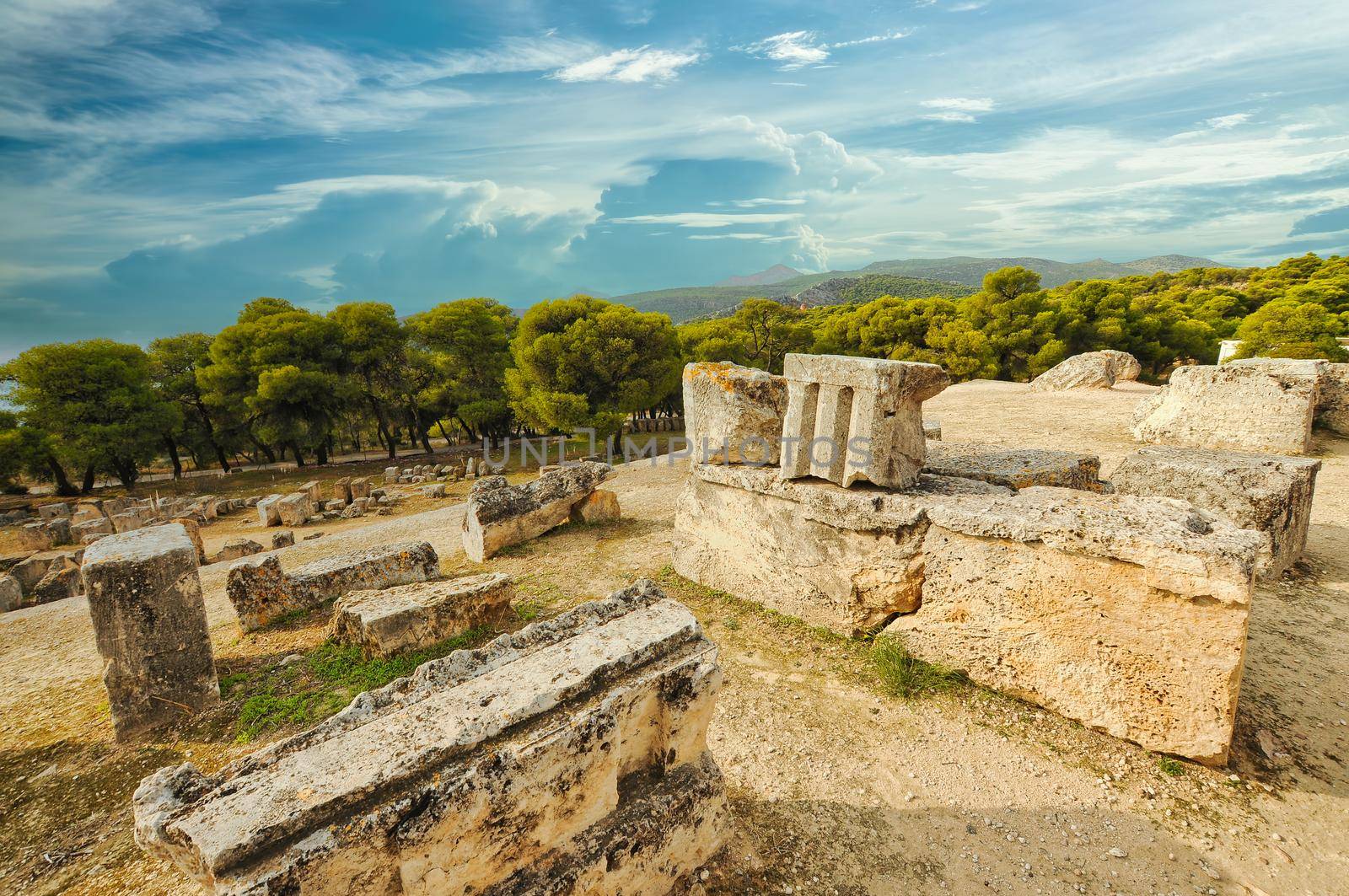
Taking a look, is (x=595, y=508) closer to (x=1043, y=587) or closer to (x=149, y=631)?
(x=149, y=631)

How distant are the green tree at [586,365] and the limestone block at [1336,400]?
17166 millimetres

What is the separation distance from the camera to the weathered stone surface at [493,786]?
2164 mm

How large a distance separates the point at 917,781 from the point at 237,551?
39.9ft

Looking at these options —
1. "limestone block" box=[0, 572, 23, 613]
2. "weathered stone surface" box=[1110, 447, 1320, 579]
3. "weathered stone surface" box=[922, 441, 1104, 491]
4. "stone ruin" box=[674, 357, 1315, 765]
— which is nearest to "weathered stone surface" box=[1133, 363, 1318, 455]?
"weathered stone surface" box=[1110, 447, 1320, 579]

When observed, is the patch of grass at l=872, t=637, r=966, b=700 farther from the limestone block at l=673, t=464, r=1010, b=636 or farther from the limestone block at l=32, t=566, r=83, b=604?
the limestone block at l=32, t=566, r=83, b=604

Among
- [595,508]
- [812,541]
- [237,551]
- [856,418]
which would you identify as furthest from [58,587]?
[856,418]

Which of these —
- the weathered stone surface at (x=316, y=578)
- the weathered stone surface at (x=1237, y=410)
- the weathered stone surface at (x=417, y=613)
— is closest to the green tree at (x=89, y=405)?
the weathered stone surface at (x=316, y=578)

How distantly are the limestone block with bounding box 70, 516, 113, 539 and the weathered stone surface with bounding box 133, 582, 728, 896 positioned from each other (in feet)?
54.4

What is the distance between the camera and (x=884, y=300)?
30672 millimetres

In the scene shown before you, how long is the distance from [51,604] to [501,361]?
17.7 m

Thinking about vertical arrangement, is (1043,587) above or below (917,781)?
above

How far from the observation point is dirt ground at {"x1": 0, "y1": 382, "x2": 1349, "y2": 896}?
332 centimetres

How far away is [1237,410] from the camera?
34.9ft

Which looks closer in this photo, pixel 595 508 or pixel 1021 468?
pixel 1021 468
